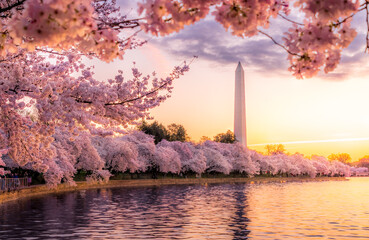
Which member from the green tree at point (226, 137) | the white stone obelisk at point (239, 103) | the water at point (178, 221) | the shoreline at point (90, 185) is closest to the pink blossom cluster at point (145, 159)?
the shoreline at point (90, 185)

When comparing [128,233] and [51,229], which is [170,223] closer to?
[128,233]

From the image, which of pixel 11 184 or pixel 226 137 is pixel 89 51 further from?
pixel 226 137

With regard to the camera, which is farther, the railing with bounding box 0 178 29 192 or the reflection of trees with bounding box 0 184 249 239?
the railing with bounding box 0 178 29 192

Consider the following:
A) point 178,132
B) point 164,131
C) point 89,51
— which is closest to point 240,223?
point 89,51

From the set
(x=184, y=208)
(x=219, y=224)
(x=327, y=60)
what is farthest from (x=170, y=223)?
(x=327, y=60)

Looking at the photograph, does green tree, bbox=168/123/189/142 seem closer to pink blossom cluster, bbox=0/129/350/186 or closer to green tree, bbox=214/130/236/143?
pink blossom cluster, bbox=0/129/350/186

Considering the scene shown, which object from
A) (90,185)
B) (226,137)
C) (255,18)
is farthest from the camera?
(226,137)

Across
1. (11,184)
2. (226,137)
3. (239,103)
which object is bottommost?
(11,184)

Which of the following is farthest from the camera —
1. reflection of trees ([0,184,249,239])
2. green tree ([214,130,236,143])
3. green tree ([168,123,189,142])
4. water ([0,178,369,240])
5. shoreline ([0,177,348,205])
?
green tree ([214,130,236,143])

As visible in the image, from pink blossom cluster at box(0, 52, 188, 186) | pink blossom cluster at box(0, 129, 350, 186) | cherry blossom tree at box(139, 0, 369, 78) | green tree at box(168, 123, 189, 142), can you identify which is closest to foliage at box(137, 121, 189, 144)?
green tree at box(168, 123, 189, 142)

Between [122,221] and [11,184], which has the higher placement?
[11,184]

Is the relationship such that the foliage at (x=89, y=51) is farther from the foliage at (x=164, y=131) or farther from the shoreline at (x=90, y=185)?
the foliage at (x=164, y=131)

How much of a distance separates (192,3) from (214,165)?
273ft

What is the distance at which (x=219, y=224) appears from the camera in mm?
21172
